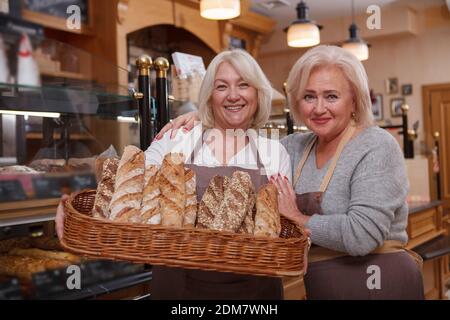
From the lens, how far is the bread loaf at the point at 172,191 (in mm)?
1169

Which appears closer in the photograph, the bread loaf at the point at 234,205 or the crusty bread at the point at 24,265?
the bread loaf at the point at 234,205

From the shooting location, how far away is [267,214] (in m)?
1.20

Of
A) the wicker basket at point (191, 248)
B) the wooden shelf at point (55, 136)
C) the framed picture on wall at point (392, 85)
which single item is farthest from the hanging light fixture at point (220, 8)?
the framed picture on wall at point (392, 85)

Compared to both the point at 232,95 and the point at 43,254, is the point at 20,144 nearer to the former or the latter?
the point at 43,254

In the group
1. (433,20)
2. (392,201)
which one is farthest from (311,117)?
(433,20)

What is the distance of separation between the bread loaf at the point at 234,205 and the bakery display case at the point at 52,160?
50 centimetres

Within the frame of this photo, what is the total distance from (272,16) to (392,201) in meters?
4.98

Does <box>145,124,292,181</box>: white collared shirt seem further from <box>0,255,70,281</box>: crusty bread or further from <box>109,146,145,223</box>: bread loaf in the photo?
<box>0,255,70,281</box>: crusty bread

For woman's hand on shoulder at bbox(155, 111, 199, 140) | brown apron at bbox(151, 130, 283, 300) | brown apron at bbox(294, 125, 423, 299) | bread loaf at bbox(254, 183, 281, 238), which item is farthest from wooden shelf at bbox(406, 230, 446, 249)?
bread loaf at bbox(254, 183, 281, 238)

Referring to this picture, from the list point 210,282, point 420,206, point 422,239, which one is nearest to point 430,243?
point 422,239

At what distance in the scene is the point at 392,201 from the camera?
1.29 m

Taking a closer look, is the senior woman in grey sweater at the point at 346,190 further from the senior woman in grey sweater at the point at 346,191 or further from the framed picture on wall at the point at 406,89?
the framed picture on wall at the point at 406,89

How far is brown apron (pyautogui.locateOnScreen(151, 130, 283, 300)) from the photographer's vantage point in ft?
4.45

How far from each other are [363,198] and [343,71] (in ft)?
1.20
